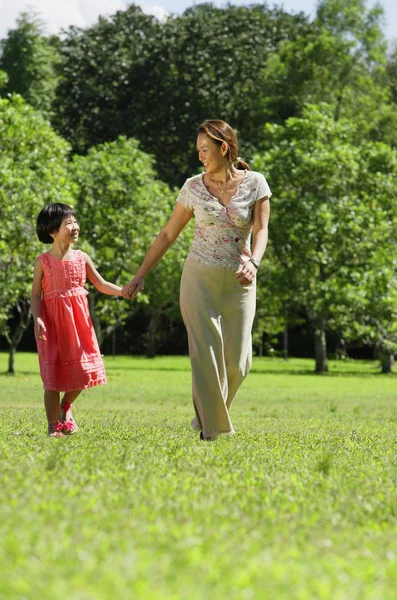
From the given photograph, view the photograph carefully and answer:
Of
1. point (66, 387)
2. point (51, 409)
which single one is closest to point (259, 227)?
point (66, 387)

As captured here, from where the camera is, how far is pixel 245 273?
9148mm

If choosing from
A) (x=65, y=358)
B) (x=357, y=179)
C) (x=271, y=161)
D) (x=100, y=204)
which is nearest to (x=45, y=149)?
(x=100, y=204)

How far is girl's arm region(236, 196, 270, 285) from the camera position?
9164 mm

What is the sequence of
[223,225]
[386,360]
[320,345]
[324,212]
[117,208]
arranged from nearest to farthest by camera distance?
[223,225]
[324,212]
[117,208]
[320,345]
[386,360]

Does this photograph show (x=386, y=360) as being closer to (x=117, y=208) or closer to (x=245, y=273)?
(x=117, y=208)

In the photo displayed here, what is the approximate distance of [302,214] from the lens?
132 ft

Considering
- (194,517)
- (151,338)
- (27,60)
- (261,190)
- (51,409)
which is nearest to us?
(194,517)

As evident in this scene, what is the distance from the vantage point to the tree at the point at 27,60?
173 feet

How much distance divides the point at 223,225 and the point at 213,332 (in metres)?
0.98

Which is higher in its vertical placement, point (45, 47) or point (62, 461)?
point (45, 47)

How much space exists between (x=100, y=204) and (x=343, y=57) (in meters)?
18.9

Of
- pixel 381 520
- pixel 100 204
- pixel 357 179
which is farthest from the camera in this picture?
pixel 357 179

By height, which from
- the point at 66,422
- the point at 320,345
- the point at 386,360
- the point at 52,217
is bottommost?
the point at 66,422

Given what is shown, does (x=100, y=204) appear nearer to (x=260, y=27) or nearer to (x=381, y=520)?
(x=260, y=27)
